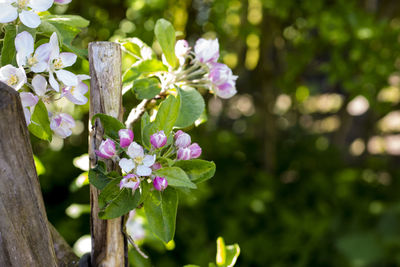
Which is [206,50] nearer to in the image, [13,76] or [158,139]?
[158,139]

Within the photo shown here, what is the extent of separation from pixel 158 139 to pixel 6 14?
0.28 meters

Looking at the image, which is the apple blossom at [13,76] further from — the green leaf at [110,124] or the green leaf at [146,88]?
the green leaf at [146,88]

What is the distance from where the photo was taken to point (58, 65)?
67cm

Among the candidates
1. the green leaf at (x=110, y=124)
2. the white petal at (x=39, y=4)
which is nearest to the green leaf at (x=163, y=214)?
the green leaf at (x=110, y=124)

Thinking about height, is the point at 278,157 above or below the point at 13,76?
below

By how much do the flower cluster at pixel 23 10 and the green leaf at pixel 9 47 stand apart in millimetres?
27

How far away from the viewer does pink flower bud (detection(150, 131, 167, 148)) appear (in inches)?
25.7

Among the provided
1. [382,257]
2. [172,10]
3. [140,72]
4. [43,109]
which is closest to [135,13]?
[172,10]

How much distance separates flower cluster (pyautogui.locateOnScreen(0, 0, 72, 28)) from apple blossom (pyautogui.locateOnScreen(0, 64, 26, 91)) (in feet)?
0.23

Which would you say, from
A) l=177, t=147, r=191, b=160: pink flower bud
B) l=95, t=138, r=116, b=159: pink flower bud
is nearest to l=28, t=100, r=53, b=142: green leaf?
l=95, t=138, r=116, b=159: pink flower bud

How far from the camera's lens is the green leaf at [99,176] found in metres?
0.67

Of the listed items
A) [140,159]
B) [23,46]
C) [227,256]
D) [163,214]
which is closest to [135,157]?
[140,159]

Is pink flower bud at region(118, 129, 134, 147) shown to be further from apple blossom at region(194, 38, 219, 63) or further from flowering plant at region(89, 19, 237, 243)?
apple blossom at region(194, 38, 219, 63)

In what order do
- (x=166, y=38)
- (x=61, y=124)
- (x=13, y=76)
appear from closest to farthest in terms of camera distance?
(x=13, y=76) → (x=61, y=124) → (x=166, y=38)
